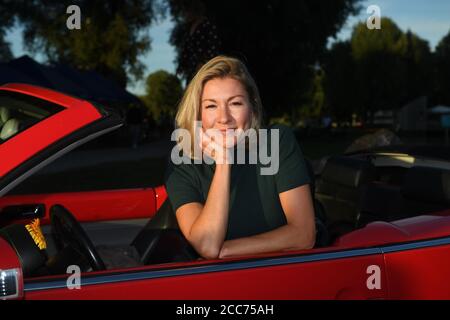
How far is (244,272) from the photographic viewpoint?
1.82 metres

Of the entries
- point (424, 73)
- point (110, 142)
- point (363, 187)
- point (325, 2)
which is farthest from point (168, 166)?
point (424, 73)

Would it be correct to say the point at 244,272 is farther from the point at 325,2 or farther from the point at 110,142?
the point at 325,2

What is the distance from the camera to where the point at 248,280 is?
5.95 feet

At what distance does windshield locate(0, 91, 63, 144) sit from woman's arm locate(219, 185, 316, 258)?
2.66 ft

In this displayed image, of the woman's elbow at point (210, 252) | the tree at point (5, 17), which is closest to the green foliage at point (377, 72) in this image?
the tree at point (5, 17)

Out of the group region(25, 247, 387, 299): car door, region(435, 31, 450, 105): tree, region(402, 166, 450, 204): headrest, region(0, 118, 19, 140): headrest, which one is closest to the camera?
region(25, 247, 387, 299): car door

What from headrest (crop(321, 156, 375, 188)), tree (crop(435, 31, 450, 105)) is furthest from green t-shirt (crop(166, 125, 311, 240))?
tree (crop(435, 31, 450, 105))

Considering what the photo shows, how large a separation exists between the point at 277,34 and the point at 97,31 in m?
8.36

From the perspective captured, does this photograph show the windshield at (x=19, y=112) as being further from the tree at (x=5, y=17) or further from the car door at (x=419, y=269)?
the tree at (x=5, y=17)

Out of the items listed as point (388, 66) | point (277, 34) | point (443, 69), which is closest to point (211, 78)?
point (277, 34)

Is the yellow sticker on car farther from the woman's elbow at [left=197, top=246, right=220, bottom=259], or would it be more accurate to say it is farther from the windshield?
the woman's elbow at [left=197, top=246, right=220, bottom=259]

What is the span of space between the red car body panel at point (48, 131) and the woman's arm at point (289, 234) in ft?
2.29

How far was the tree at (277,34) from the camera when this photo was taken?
75.3ft

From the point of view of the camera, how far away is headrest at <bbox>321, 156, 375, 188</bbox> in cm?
347
